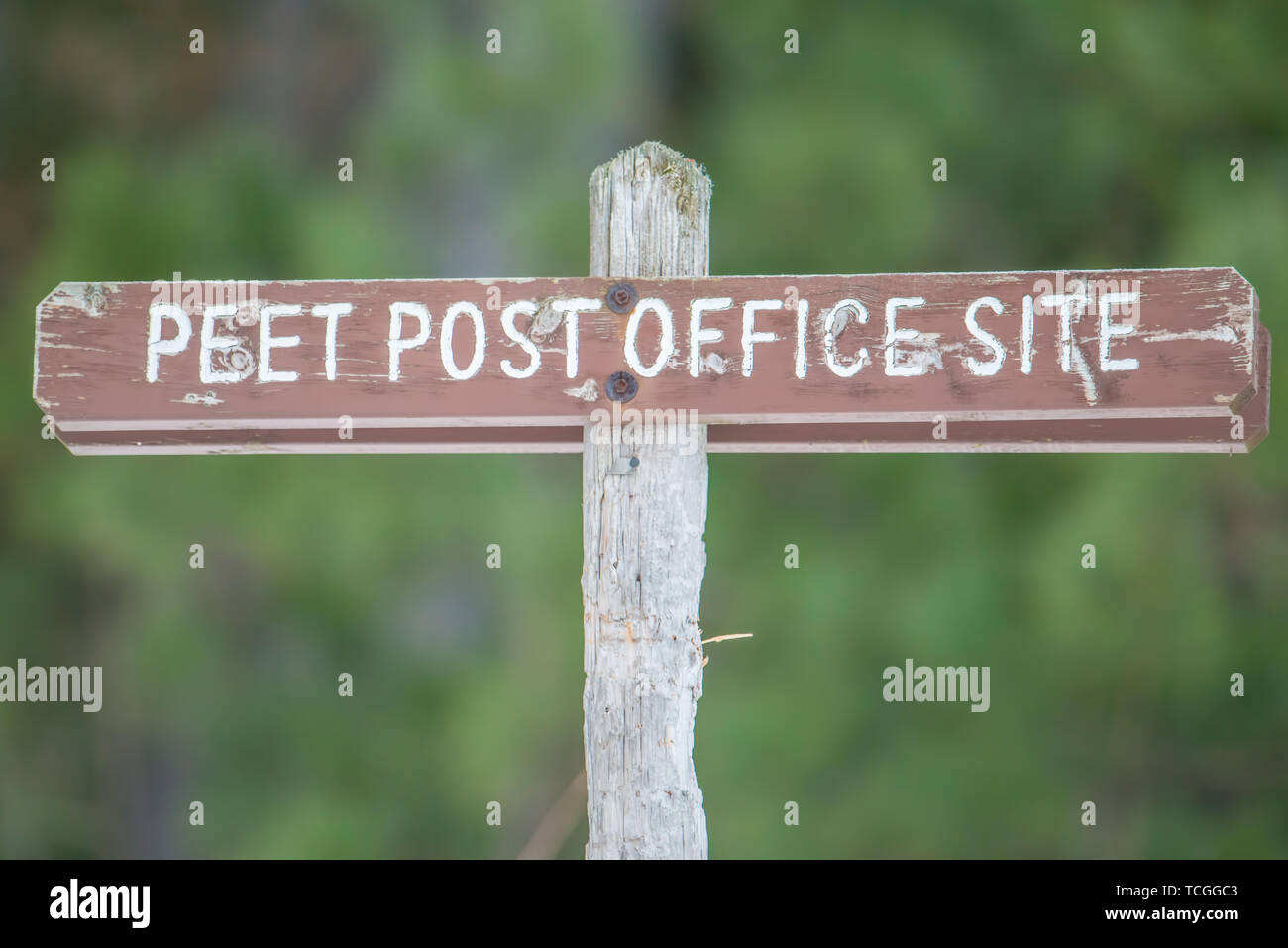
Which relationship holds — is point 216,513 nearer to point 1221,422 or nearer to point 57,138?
point 57,138

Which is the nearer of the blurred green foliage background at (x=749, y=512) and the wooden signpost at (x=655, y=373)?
the wooden signpost at (x=655, y=373)

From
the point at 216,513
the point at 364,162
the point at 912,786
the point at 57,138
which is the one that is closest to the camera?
the point at 912,786

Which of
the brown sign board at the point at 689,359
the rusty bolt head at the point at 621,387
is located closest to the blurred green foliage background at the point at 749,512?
the brown sign board at the point at 689,359

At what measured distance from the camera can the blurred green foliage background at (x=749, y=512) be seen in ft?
13.2

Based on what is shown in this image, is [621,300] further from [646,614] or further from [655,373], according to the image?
[646,614]

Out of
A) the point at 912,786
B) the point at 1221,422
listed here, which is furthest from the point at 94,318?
the point at 912,786

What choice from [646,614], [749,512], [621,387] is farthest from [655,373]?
[749,512]

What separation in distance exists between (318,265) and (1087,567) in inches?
91.2

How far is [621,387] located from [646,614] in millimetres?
268

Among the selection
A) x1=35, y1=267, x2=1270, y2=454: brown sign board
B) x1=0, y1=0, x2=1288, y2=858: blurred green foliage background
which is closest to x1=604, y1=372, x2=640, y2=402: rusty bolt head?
x1=35, y1=267, x2=1270, y2=454: brown sign board

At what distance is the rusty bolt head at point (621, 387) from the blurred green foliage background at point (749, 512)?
95.8 inches

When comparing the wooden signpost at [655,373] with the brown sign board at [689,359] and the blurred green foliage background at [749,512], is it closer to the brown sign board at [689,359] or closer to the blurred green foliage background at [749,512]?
the brown sign board at [689,359]

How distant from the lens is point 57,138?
536 cm

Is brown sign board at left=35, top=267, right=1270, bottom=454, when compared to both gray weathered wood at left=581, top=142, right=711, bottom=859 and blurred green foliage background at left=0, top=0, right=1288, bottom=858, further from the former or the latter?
blurred green foliage background at left=0, top=0, right=1288, bottom=858
